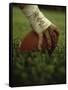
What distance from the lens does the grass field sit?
1.77 metres

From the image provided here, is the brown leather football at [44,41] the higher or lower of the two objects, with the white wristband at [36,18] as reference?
lower

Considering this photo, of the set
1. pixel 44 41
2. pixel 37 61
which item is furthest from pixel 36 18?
pixel 37 61

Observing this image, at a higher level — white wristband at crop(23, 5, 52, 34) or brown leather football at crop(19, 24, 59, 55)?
white wristband at crop(23, 5, 52, 34)

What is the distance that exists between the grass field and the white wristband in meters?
0.03

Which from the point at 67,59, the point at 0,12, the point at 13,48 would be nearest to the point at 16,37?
the point at 13,48

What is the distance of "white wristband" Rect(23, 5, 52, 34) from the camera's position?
5.87 feet

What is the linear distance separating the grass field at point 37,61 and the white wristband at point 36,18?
3 cm

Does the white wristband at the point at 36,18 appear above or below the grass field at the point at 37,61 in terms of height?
above

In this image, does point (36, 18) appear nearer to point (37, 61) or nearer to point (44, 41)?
point (44, 41)

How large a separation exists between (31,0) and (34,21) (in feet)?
0.46

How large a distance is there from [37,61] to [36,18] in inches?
11.1

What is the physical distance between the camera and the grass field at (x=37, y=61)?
177 centimetres

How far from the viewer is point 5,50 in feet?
5.78

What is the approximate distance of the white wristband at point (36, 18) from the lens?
70.4 inches
